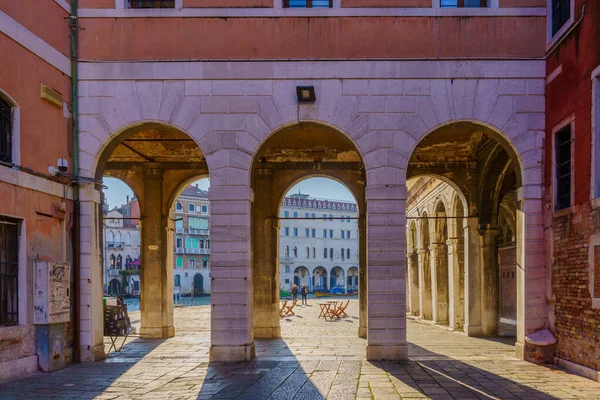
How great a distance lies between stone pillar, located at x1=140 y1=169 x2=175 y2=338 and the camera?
17141 millimetres

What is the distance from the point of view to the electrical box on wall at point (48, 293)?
10438 millimetres

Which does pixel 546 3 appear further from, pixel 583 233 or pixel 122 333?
pixel 122 333

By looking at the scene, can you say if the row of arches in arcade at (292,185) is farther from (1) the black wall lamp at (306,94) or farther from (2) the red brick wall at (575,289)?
(2) the red brick wall at (575,289)

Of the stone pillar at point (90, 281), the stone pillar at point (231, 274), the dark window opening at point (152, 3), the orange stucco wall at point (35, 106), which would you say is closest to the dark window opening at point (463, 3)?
the stone pillar at point (231, 274)

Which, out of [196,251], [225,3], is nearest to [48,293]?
[225,3]

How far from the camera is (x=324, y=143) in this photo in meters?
15.9

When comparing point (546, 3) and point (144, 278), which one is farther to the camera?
point (144, 278)

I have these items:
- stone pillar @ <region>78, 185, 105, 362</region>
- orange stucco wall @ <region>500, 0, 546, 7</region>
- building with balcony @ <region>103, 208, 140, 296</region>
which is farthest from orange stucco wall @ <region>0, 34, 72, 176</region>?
building with balcony @ <region>103, 208, 140, 296</region>

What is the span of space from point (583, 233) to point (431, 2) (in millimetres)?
5131

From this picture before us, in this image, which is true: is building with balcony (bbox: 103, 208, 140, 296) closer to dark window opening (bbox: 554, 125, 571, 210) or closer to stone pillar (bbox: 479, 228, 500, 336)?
stone pillar (bbox: 479, 228, 500, 336)

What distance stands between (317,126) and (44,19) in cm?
529

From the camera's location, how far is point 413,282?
26.7m

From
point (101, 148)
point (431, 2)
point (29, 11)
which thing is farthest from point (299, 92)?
point (29, 11)

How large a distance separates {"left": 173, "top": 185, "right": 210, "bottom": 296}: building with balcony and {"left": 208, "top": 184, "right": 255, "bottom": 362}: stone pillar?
6201cm
